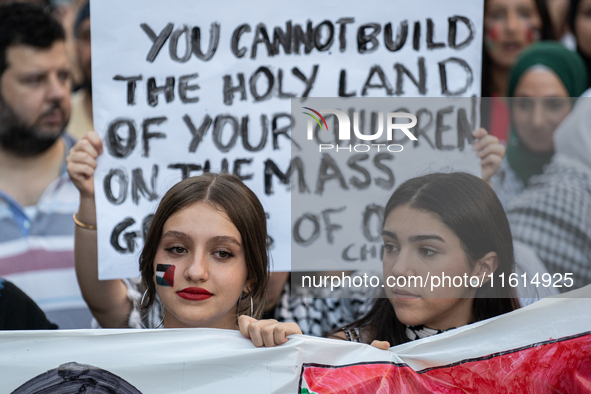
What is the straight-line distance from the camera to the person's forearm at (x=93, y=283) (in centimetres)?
206

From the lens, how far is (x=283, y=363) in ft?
4.97

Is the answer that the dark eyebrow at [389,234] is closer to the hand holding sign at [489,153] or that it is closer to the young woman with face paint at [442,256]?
the young woman with face paint at [442,256]

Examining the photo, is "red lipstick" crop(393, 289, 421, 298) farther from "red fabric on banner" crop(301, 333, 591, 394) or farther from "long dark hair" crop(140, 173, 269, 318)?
"long dark hair" crop(140, 173, 269, 318)

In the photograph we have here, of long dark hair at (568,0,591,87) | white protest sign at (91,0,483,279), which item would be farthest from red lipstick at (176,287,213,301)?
long dark hair at (568,0,591,87)

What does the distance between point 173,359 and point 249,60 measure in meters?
1.12

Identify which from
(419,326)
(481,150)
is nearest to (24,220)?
(419,326)

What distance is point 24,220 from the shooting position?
8.13 ft

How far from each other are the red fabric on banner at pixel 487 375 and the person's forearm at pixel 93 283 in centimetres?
89

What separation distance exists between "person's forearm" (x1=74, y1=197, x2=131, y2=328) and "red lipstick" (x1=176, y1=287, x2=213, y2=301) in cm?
56

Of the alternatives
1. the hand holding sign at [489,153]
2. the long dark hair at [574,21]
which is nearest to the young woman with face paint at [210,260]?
the hand holding sign at [489,153]

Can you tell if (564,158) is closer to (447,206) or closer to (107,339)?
(447,206)

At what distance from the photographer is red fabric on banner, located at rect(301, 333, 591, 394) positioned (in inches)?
59.4

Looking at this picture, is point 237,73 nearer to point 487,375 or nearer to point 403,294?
point 403,294

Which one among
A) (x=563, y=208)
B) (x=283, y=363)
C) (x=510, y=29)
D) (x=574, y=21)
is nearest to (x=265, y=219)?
(x=283, y=363)
